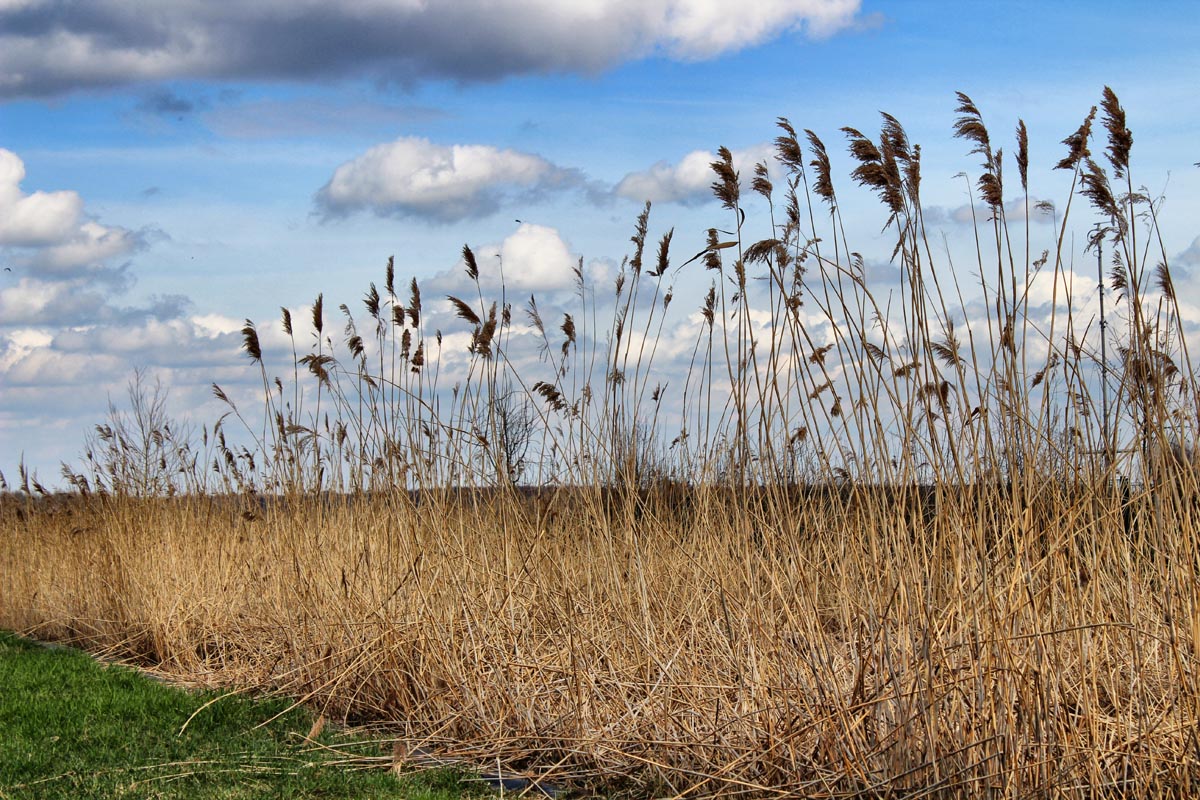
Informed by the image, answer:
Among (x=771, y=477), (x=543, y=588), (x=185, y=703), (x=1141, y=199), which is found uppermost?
(x=1141, y=199)

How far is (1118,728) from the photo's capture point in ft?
10.2

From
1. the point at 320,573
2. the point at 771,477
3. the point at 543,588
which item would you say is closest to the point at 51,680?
the point at 320,573

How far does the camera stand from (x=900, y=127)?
10.7ft

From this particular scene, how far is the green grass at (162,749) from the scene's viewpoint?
423 cm

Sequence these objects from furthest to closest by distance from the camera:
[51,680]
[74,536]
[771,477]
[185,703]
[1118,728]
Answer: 1. [74,536]
2. [51,680]
3. [185,703]
4. [771,477]
5. [1118,728]

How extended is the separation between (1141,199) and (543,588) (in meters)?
2.80

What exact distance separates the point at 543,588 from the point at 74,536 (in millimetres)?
6711

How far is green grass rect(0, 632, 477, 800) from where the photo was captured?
423 cm

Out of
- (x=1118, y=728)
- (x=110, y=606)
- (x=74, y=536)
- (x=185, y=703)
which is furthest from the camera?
(x=74, y=536)

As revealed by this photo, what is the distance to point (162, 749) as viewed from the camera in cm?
490

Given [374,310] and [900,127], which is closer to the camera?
[900,127]

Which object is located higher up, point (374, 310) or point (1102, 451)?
point (374, 310)

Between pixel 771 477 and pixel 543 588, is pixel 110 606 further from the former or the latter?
pixel 771 477

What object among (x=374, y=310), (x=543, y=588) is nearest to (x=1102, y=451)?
(x=543, y=588)
